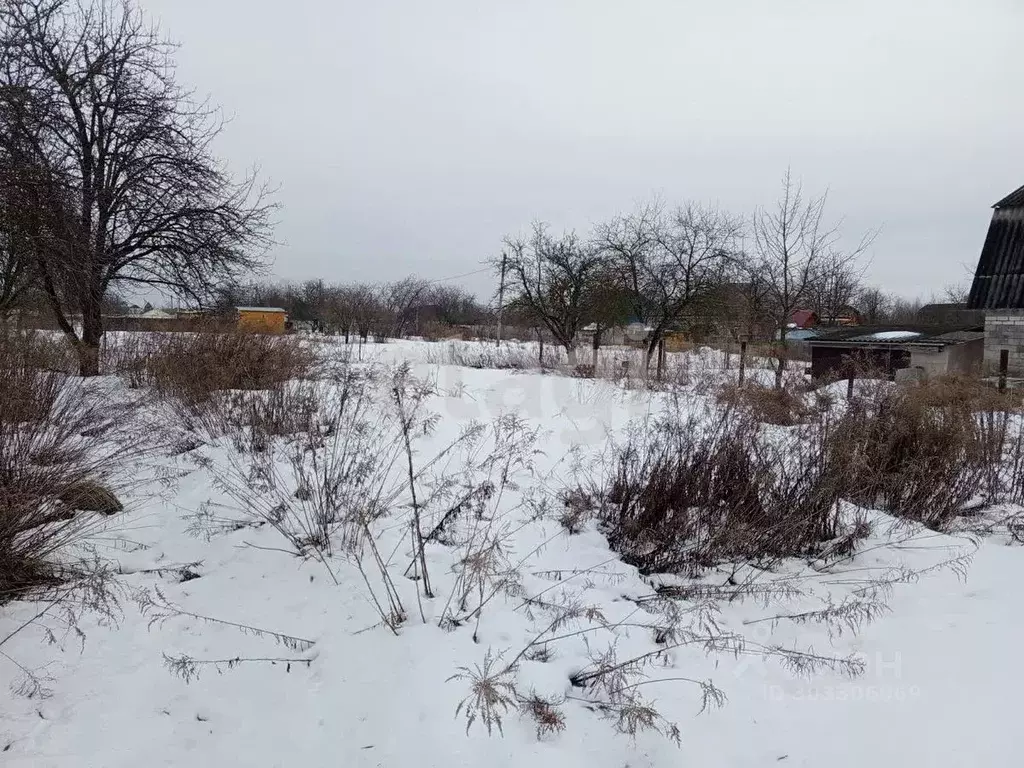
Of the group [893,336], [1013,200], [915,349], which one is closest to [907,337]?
[893,336]

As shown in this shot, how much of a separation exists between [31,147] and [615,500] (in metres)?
8.11

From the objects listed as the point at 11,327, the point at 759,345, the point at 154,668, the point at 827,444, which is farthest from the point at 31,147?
the point at 759,345

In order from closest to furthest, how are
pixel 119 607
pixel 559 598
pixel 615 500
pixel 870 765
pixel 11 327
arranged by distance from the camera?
pixel 870 765
pixel 119 607
pixel 559 598
pixel 615 500
pixel 11 327

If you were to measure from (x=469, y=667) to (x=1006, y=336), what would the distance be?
677 inches

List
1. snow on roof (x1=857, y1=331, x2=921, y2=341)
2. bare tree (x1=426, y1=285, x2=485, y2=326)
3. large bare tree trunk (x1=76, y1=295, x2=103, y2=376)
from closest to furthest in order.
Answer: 1. large bare tree trunk (x1=76, y1=295, x2=103, y2=376)
2. snow on roof (x1=857, y1=331, x2=921, y2=341)
3. bare tree (x1=426, y1=285, x2=485, y2=326)

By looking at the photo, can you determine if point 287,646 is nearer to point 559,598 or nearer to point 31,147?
point 559,598

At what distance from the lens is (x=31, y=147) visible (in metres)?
6.76

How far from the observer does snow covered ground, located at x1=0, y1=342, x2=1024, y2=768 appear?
6.23 ft

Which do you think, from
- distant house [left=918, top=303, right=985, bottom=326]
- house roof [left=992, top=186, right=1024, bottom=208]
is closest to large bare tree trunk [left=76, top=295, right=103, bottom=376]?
house roof [left=992, top=186, right=1024, bottom=208]

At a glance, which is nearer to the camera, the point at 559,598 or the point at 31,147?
the point at 559,598

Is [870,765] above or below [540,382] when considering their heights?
below

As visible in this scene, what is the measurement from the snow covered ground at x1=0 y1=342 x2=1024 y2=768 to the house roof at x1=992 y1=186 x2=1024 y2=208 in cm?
1529

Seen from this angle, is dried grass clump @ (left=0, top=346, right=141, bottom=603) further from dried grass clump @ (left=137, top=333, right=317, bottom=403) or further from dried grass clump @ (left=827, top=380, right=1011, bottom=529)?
dried grass clump @ (left=827, top=380, right=1011, bottom=529)

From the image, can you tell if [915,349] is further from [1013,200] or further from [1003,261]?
[1013,200]
